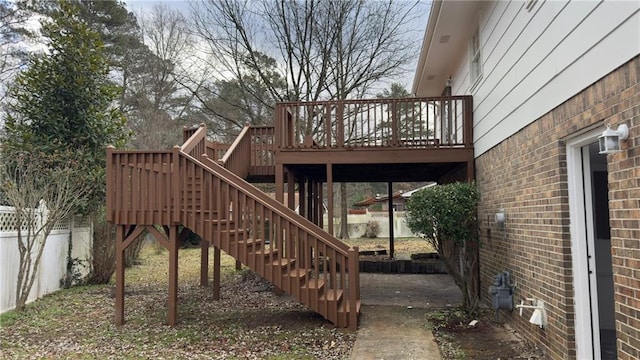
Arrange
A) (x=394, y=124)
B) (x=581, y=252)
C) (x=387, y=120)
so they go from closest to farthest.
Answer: (x=581, y=252) → (x=394, y=124) → (x=387, y=120)

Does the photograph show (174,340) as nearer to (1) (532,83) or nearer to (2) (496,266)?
(2) (496,266)

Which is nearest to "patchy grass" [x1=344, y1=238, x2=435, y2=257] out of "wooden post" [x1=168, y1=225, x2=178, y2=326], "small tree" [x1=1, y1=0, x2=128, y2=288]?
"small tree" [x1=1, y1=0, x2=128, y2=288]

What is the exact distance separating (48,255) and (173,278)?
11.9 feet

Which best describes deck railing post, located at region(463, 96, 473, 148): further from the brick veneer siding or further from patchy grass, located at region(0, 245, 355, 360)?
patchy grass, located at region(0, 245, 355, 360)

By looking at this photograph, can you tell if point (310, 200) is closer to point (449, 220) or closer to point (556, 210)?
point (449, 220)

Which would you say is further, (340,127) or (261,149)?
(261,149)

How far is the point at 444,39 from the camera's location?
788 cm

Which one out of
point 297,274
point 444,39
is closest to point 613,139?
point 297,274

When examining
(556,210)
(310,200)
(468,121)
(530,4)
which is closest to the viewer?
(556,210)

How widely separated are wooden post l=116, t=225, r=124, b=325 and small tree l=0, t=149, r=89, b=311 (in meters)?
1.73

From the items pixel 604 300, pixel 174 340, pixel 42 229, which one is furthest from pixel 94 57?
pixel 604 300

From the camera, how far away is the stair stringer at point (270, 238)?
566cm

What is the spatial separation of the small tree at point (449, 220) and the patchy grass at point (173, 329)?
65.2 inches

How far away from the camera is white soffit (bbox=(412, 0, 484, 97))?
21.9 ft
